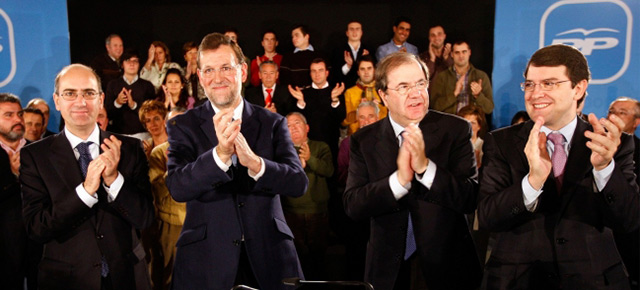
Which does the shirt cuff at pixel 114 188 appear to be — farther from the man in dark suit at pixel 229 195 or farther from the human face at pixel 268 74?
the human face at pixel 268 74

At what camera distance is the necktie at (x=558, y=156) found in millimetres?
2139

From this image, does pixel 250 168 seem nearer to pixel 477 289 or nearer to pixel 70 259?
pixel 70 259

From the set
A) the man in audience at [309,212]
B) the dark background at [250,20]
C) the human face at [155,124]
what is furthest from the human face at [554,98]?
the dark background at [250,20]

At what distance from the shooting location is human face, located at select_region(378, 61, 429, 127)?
2297 millimetres

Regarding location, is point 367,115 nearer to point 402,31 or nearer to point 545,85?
point 402,31

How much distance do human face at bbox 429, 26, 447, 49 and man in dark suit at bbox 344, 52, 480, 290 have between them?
4.32m

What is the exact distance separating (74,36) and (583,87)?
669cm

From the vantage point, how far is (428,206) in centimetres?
229

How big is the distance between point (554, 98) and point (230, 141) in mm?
1202

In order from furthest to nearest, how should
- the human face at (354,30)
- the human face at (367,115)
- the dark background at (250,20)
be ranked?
the dark background at (250,20) < the human face at (354,30) < the human face at (367,115)

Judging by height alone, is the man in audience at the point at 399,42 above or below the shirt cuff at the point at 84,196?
above

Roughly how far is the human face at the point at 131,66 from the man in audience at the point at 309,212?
226cm

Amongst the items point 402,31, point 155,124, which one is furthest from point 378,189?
point 402,31

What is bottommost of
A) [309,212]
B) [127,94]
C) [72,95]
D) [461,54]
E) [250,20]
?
[309,212]
